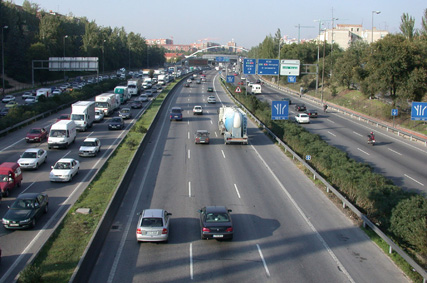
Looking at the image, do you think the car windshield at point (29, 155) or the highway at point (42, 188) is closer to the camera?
the highway at point (42, 188)

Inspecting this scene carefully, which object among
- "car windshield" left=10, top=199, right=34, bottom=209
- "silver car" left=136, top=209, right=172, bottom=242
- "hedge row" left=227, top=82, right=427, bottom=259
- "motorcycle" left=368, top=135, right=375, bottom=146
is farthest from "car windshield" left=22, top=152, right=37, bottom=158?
"motorcycle" left=368, top=135, right=375, bottom=146

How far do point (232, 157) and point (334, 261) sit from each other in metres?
18.8

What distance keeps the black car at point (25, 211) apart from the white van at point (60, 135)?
51.9ft

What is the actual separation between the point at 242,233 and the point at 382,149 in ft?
83.3

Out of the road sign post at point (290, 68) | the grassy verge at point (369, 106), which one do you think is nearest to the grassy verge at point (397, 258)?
the grassy verge at point (369, 106)

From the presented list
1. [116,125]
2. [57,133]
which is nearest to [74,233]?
[57,133]

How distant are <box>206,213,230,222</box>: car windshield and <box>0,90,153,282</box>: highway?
283 inches

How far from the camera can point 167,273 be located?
15.6 m

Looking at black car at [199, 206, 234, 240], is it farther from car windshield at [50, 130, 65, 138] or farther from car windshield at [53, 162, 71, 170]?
car windshield at [50, 130, 65, 138]

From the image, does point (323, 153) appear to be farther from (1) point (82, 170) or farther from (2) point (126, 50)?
(2) point (126, 50)

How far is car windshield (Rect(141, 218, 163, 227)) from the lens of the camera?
59.1 feet

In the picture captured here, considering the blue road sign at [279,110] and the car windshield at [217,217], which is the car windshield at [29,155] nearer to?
the car windshield at [217,217]

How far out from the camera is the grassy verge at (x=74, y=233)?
48.1 feet

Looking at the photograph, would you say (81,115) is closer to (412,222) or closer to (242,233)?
(242,233)
